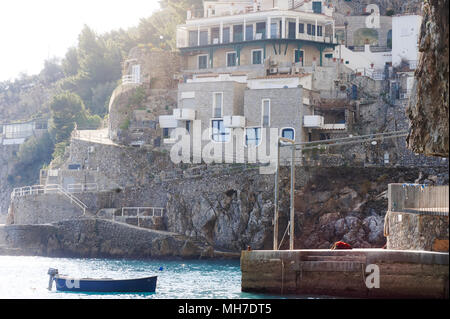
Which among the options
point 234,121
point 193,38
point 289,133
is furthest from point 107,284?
point 193,38

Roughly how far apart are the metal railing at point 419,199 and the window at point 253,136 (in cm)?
3103

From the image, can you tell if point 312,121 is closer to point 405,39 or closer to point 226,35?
point 405,39

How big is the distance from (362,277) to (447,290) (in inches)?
149

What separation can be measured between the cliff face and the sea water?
953 centimetres

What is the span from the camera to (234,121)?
236 feet

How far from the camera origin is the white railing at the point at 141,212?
7019cm

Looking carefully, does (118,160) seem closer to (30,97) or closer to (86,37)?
(86,37)

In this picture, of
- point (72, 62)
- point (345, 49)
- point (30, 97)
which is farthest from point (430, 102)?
point (30, 97)

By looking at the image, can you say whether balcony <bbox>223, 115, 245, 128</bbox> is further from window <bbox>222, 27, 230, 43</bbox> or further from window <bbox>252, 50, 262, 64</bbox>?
window <bbox>222, 27, 230, 43</bbox>

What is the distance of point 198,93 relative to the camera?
7544 cm

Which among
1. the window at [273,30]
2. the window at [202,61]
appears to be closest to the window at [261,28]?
the window at [273,30]

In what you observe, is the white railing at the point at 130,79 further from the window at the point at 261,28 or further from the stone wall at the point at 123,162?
the window at the point at 261,28

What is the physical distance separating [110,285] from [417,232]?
14539mm

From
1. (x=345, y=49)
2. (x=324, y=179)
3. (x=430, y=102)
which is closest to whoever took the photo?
(x=430, y=102)
